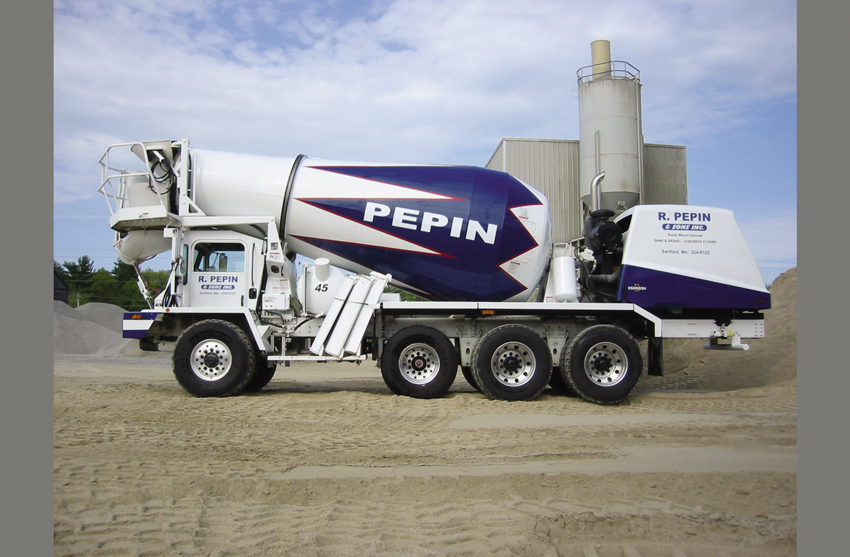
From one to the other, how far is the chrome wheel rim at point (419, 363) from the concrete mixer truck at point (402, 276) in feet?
0.08

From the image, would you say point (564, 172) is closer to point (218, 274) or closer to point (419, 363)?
point (419, 363)

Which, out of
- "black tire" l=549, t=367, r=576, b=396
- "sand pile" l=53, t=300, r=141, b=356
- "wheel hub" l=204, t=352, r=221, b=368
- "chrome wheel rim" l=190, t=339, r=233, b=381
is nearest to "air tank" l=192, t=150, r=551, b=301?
"black tire" l=549, t=367, r=576, b=396

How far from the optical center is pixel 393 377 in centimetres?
954

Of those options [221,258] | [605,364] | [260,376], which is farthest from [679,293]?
[221,258]

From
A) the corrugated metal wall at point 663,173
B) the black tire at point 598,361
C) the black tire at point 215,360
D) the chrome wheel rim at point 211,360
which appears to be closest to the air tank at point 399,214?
the black tire at point 598,361

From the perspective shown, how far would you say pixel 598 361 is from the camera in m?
9.53

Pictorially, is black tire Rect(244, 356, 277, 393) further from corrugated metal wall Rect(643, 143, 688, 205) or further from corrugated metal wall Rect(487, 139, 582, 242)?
corrugated metal wall Rect(643, 143, 688, 205)

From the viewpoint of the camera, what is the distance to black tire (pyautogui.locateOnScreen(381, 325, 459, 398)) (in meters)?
9.52

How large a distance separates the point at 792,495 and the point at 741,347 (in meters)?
5.74

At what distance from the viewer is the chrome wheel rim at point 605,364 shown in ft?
31.1

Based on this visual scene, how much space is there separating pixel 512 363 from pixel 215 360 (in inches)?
188

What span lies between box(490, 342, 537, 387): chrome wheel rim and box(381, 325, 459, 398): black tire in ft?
2.34

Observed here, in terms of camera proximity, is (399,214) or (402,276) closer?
(399,214)

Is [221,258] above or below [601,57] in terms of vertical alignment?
below
